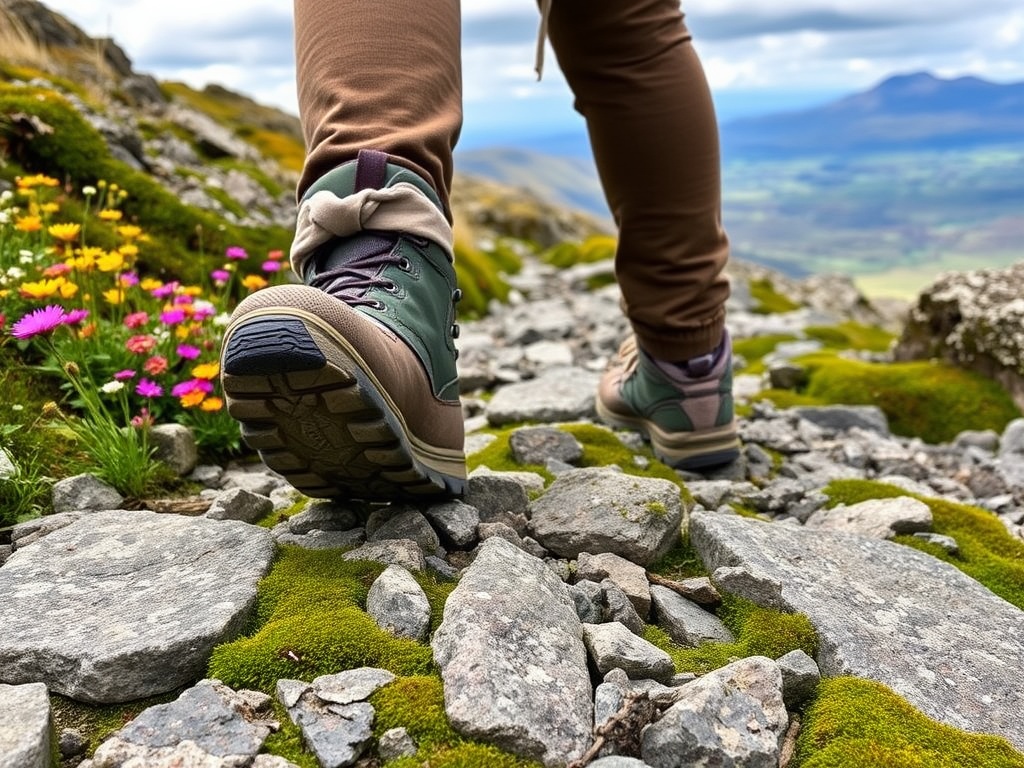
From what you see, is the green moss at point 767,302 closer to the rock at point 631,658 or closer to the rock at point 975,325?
the rock at point 975,325

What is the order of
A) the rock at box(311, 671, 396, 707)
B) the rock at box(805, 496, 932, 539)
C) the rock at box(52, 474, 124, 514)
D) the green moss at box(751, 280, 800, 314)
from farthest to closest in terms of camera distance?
the green moss at box(751, 280, 800, 314) → the rock at box(805, 496, 932, 539) → the rock at box(52, 474, 124, 514) → the rock at box(311, 671, 396, 707)

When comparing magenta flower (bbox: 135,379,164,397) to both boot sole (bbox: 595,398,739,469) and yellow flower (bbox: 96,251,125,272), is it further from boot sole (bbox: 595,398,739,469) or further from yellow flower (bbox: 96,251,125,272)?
boot sole (bbox: 595,398,739,469)

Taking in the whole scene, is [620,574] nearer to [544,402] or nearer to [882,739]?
[882,739]

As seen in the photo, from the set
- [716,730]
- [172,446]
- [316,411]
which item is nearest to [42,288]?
[172,446]

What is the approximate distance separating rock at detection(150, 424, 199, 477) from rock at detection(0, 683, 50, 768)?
1.86 metres

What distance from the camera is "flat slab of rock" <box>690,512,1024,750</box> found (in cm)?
231

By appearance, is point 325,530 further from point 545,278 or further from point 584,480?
point 545,278

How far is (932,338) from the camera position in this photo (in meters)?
7.83

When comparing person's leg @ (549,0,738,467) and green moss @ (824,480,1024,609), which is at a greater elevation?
person's leg @ (549,0,738,467)

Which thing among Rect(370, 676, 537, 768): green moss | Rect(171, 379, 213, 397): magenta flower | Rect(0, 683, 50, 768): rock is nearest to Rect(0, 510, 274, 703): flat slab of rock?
Rect(0, 683, 50, 768): rock

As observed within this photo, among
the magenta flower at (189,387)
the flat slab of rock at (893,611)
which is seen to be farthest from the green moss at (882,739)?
the magenta flower at (189,387)

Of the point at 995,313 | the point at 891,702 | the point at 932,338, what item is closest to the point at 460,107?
the point at 891,702

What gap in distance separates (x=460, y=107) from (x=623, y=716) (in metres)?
1.96

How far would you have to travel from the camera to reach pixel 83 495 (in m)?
3.19
